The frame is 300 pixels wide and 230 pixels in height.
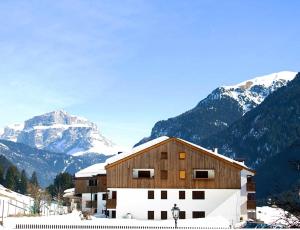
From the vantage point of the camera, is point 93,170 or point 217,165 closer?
point 217,165

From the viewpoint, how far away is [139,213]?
77.6m

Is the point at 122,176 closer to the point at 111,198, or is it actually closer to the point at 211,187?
the point at 111,198

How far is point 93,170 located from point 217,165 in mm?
31705

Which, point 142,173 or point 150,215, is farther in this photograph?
point 142,173

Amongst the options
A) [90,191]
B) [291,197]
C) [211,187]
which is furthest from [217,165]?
[291,197]

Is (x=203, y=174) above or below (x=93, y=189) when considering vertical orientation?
above

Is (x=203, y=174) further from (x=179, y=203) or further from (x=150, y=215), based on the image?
(x=150, y=215)

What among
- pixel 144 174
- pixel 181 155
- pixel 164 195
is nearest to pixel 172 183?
pixel 164 195

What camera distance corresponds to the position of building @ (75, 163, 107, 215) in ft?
307

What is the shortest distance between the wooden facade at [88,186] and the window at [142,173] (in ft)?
46.2

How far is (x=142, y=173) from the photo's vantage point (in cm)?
8006

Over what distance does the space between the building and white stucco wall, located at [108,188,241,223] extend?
13.2 meters

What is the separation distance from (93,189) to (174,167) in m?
24.3

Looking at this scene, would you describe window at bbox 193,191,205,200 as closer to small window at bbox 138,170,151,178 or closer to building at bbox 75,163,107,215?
small window at bbox 138,170,151,178
